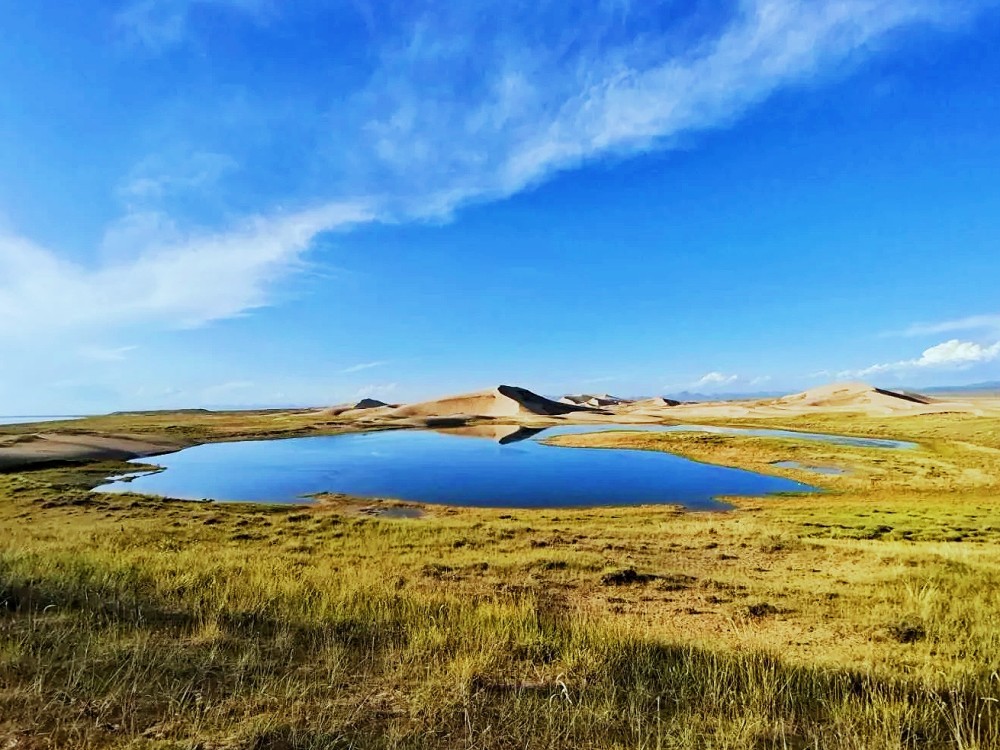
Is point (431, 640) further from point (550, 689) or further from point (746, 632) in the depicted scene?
point (746, 632)

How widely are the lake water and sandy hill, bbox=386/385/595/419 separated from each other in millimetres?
59151

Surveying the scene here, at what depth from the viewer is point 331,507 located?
1025 inches

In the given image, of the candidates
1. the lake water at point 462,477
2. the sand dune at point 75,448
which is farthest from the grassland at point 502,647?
the sand dune at point 75,448

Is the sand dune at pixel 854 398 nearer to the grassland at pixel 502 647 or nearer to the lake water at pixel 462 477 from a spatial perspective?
the lake water at pixel 462 477

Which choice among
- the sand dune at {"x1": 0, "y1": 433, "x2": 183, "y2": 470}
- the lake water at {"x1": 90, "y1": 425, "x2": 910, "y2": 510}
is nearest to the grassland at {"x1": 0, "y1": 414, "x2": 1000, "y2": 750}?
the lake water at {"x1": 90, "y1": 425, "x2": 910, "y2": 510}

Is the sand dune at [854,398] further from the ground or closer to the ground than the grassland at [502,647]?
further from the ground

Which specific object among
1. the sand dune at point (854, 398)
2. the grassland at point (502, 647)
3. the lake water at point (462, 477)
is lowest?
the lake water at point (462, 477)

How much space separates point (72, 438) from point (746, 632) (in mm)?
63098

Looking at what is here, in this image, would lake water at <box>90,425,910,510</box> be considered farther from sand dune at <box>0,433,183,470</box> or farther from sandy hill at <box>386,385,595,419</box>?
sandy hill at <box>386,385,595,419</box>

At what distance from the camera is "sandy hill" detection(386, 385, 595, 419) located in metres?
115

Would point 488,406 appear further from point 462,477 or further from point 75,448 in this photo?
point 462,477

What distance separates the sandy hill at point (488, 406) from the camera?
Answer: 115 metres

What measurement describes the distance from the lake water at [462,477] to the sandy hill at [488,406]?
5915 centimetres

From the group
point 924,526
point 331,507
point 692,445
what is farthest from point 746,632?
point 692,445
